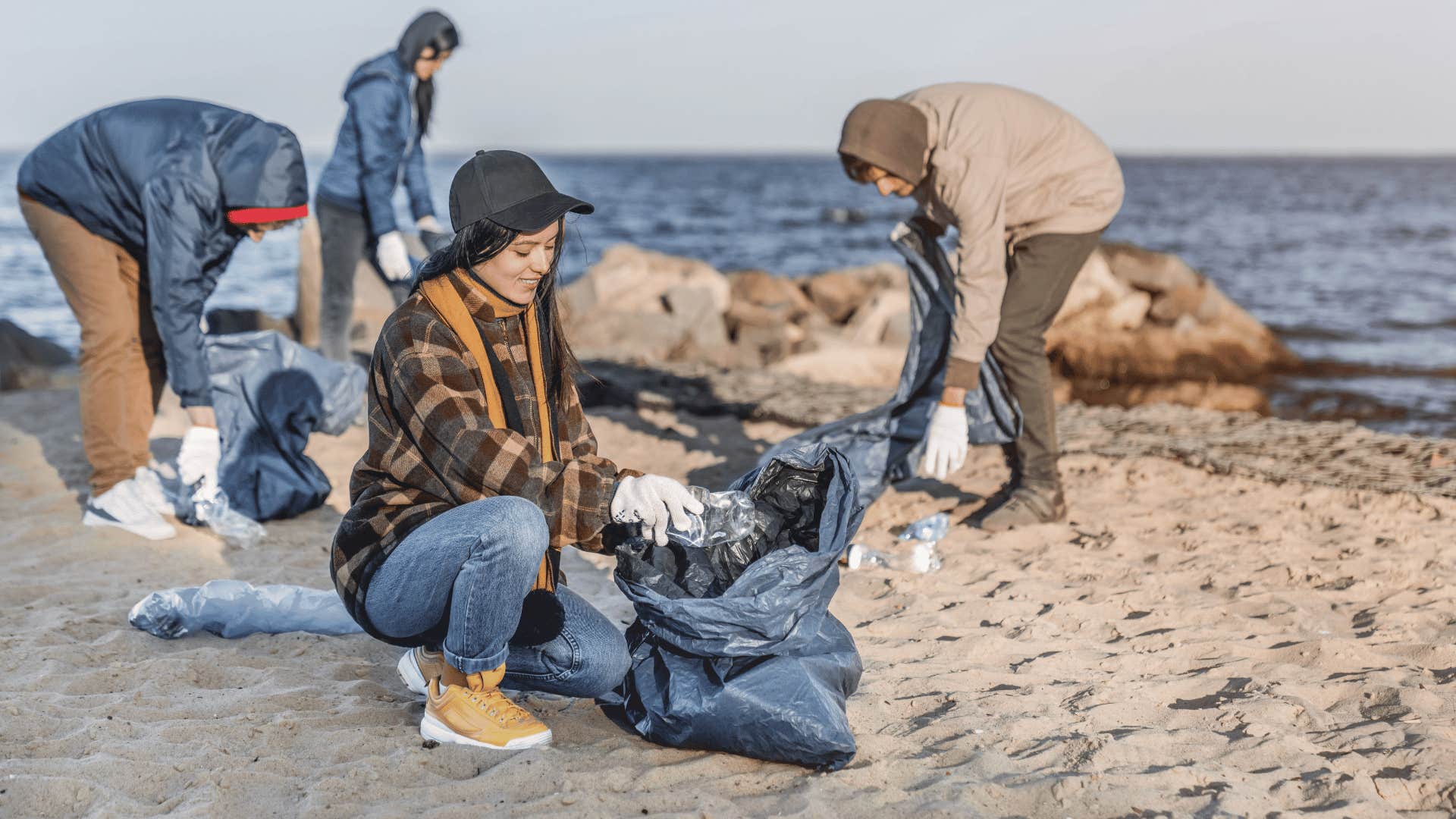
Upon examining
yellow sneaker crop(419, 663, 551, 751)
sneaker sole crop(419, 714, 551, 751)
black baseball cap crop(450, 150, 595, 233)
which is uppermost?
black baseball cap crop(450, 150, 595, 233)

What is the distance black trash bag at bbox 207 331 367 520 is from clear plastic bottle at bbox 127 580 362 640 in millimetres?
955

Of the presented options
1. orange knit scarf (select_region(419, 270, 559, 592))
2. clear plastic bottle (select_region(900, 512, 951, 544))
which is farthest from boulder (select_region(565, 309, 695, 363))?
orange knit scarf (select_region(419, 270, 559, 592))

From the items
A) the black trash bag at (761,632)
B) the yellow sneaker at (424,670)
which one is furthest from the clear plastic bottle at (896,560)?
the yellow sneaker at (424,670)

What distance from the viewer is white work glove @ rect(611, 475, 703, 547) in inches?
88.4

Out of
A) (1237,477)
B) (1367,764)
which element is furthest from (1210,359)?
(1367,764)

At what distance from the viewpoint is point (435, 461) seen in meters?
2.28

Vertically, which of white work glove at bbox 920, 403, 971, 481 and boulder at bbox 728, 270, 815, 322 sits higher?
white work glove at bbox 920, 403, 971, 481

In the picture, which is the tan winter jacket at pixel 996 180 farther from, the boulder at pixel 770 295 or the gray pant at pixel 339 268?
the boulder at pixel 770 295

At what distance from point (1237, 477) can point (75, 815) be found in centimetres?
415

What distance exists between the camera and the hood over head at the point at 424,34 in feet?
16.2

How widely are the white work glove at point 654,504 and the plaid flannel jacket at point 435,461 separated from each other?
4 centimetres

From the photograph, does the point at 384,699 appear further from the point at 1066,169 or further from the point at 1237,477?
the point at 1237,477

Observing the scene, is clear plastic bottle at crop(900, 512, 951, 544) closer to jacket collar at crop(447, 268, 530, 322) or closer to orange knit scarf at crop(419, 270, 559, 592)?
orange knit scarf at crop(419, 270, 559, 592)

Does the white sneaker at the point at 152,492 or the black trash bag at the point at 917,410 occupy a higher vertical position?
the black trash bag at the point at 917,410
